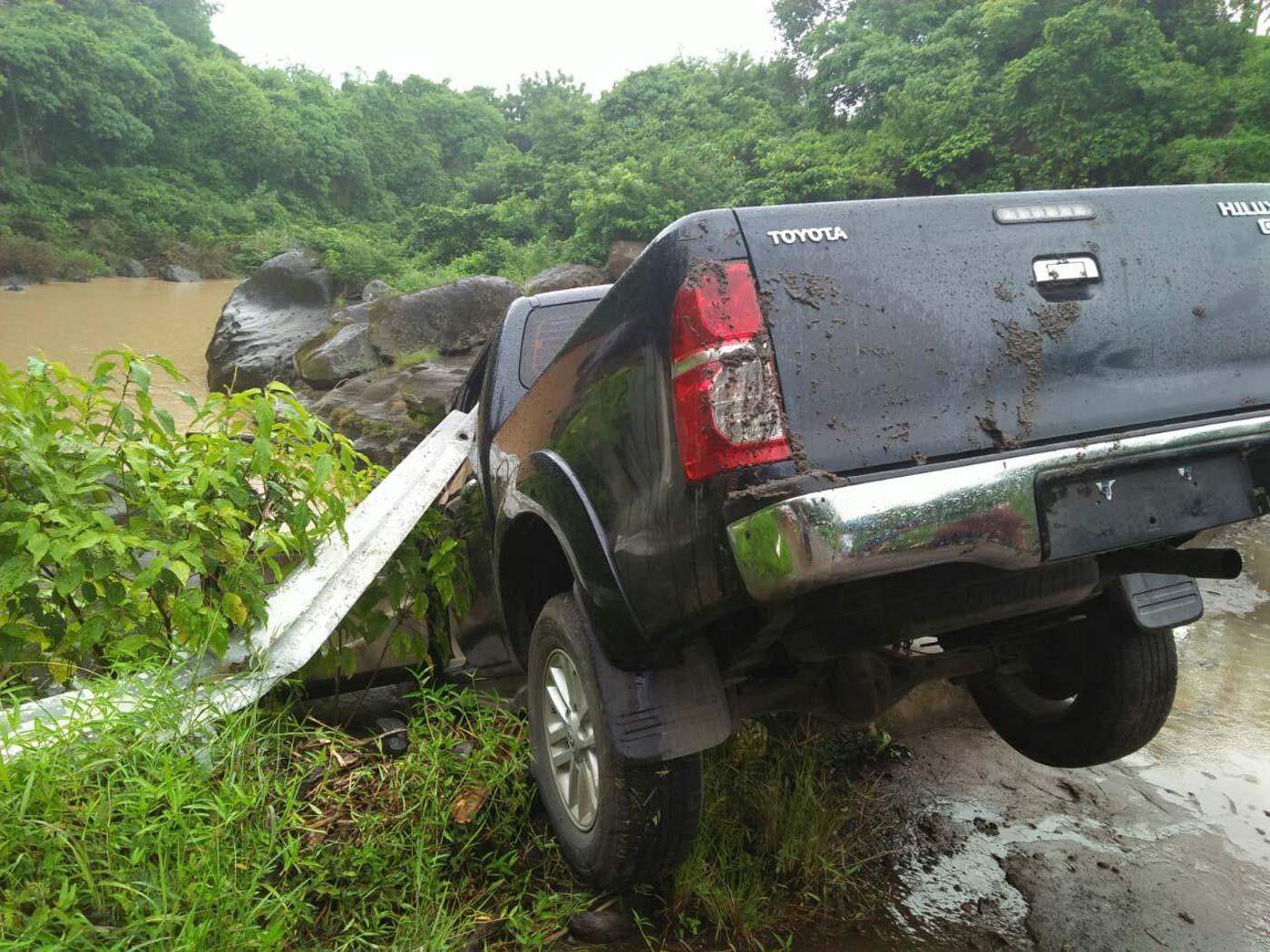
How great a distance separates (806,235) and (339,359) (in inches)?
481

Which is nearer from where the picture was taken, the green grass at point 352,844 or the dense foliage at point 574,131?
the green grass at point 352,844

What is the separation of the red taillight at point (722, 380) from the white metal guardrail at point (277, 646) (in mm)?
1462

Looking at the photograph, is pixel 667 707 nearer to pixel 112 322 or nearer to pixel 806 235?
pixel 806 235

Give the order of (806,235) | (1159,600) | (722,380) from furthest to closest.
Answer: (1159,600) < (806,235) < (722,380)

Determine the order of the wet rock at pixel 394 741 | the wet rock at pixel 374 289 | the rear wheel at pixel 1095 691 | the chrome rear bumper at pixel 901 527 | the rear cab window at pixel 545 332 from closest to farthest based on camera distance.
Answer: the chrome rear bumper at pixel 901 527 → the rear wheel at pixel 1095 691 → the wet rock at pixel 394 741 → the rear cab window at pixel 545 332 → the wet rock at pixel 374 289

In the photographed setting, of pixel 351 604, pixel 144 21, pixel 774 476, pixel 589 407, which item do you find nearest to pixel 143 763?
pixel 351 604

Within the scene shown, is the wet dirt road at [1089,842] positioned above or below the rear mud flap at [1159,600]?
below

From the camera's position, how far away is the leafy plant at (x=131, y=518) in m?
2.29

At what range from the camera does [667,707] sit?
195cm

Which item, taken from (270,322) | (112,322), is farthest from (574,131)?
(112,322)

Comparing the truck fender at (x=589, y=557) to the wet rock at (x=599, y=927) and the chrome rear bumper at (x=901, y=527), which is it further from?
the wet rock at (x=599, y=927)

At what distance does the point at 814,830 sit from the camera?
2375 mm

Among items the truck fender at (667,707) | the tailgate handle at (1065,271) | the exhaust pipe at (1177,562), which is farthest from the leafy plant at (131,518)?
the exhaust pipe at (1177,562)

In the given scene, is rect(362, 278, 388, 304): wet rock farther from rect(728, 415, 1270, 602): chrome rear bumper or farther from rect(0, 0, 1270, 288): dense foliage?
rect(728, 415, 1270, 602): chrome rear bumper
